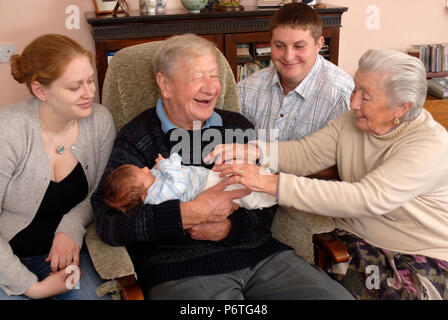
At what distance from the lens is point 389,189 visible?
144 centimetres

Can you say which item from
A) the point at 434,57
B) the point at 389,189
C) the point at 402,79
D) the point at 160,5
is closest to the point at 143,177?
the point at 389,189

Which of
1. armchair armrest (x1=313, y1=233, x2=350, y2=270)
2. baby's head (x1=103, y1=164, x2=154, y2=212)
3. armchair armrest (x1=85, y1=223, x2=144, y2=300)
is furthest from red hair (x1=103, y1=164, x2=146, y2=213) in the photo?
armchair armrest (x1=313, y1=233, x2=350, y2=270)

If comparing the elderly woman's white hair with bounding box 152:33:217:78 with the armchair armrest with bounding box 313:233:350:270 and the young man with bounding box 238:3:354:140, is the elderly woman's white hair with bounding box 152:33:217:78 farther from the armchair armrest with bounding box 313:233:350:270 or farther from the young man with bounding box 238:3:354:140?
the armchair armrest with bounding box 313:233:350:270

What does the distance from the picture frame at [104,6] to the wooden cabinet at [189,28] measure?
6 centimetres

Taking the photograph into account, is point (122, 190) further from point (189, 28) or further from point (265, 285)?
point (189, 28)

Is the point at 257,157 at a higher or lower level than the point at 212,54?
lower

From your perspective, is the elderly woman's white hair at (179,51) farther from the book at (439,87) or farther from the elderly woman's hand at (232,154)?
the book at (439,87)

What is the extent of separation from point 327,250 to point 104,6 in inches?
101

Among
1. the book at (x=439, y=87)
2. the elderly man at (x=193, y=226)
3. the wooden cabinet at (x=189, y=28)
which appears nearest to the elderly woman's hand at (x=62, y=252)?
the elderly man at (x=193, y=226)

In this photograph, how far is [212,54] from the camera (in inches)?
68.3

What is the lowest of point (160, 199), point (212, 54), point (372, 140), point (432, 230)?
point (432, 230)

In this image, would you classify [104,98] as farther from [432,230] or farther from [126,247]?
[432,230]

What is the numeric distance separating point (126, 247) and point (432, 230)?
3.58 ft
